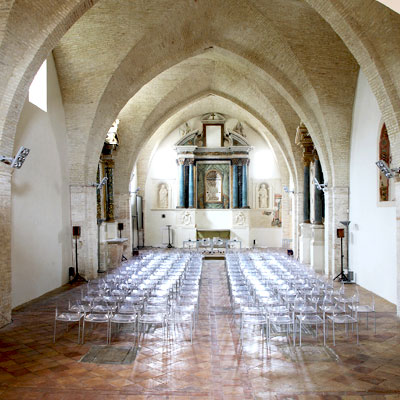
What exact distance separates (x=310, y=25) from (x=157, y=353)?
10.5 meters

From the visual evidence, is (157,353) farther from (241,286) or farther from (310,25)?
(310,25)

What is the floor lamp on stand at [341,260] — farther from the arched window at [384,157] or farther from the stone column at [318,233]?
the arched window at [384,157]

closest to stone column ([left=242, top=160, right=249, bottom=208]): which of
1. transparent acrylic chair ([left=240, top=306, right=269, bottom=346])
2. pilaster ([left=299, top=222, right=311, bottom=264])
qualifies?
pilaster ([left=299, top=222, right=311, bottom=264])

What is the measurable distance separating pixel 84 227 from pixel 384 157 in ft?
33.3

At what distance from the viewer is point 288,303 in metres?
7.96

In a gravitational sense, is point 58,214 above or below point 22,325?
above

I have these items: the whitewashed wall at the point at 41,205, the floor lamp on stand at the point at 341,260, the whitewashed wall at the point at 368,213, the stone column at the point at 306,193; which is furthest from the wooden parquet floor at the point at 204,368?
the stone column at the point at 306,193

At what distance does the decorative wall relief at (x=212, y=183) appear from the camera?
86.4 ft

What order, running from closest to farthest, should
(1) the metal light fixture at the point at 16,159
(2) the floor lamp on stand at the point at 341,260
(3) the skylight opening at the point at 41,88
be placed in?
(1) the metal light fixture at the point at 16,159 < (3) the skylight opening at the point at 41,88 < (2) the floor lamp on stand at the point at 341,260

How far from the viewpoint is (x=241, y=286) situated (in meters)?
9.69

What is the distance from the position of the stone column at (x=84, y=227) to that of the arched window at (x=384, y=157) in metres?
9.66

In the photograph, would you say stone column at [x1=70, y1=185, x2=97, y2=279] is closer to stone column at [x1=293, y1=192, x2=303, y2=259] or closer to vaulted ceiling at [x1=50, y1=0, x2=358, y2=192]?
vaulted ceiling at [x1=50, y1=0, x2=358, y2=192]

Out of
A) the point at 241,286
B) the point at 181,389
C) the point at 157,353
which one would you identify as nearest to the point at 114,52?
the point at 241,286

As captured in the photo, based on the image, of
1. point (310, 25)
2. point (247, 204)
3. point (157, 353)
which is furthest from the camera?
point (247, 204)
